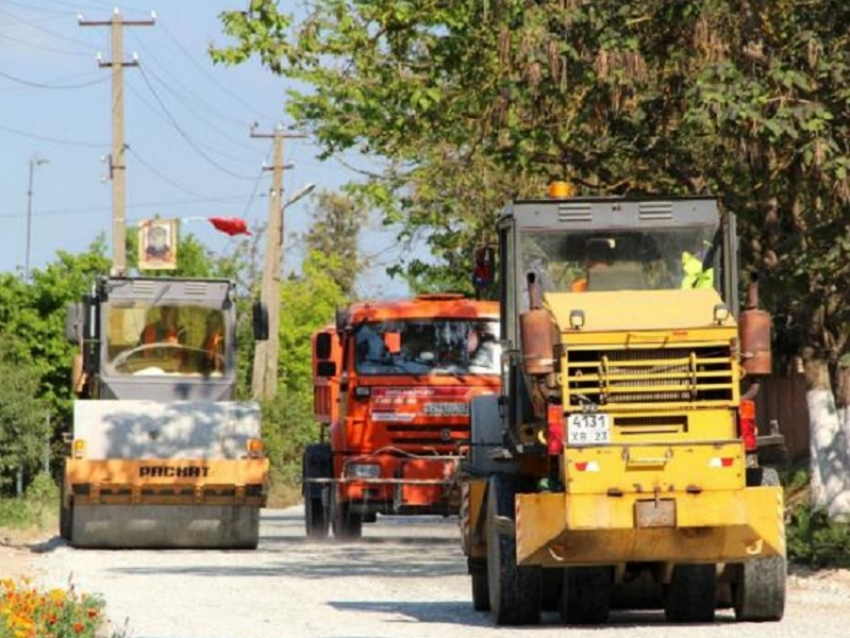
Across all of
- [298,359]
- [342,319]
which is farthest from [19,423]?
[298,359]

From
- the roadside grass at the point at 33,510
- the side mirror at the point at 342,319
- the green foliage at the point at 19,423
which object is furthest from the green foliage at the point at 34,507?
the side mirror at the point at 342,319

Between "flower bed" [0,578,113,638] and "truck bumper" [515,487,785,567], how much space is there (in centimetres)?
313

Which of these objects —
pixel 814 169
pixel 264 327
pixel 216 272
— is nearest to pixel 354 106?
pixel 264 327

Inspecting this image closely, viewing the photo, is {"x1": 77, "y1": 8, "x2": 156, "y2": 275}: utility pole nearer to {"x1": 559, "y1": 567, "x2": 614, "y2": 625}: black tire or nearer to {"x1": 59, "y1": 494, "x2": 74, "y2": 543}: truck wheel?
{"x1": 59, "y1": 494, "x2": 74, "y2": 543}: truck wheel

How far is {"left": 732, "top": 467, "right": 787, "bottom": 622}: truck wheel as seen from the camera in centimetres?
1819

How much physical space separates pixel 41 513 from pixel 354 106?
10623 mm

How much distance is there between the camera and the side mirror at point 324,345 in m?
33.4

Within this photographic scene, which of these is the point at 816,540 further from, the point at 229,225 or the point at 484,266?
the point at 229,225

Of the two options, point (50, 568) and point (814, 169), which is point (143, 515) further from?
point (814, 169)

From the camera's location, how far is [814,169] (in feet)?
76.8

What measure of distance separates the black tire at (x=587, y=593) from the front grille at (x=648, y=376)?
1364 mm

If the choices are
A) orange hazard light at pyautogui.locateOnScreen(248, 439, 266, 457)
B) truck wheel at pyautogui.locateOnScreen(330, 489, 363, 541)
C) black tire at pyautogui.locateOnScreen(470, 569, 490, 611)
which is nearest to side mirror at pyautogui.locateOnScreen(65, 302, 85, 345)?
orange hazard light at pyautogui.locateOnScreen(248, 439, 266, 457)

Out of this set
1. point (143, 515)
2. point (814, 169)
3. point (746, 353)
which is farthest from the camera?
point (143, 515)

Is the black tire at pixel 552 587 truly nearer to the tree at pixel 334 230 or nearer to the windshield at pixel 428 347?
the windshield at pixel 428 347
